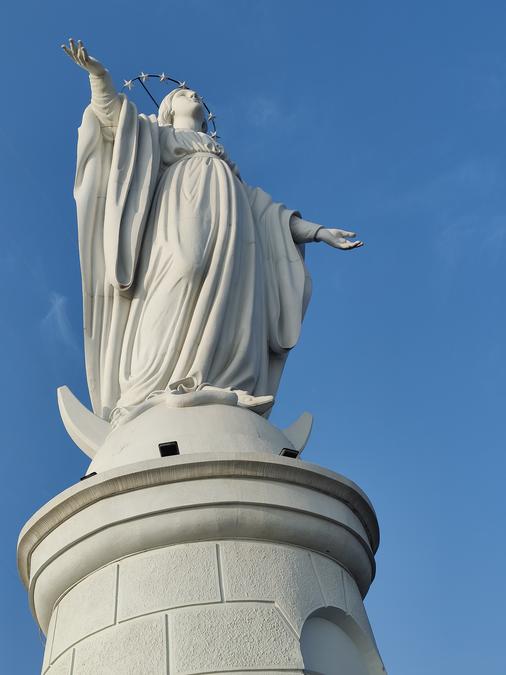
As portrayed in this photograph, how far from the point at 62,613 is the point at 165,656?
3.62 feet

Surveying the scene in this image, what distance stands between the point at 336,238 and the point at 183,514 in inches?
161

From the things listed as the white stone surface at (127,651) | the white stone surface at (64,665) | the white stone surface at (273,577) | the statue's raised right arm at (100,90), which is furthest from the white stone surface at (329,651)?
the statue's raised right arm at (100,90)

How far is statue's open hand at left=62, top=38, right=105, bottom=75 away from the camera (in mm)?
8617

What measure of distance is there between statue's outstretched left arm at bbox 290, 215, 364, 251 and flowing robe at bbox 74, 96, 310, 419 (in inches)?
4.7

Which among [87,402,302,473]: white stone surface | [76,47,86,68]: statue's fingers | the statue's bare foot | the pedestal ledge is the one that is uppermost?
[76,47,86,68]: statue's fingers

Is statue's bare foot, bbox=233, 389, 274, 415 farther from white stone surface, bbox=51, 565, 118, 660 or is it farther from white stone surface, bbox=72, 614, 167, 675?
white stone surface, bbox=72, 614, 167, 675

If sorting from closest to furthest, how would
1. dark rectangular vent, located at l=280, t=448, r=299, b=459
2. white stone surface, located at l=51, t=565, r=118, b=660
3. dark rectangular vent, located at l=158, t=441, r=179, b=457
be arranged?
white stone surface, located at l=51, t=565, r=118, b=660 → dark rectangular vent, located at l=158, t=441, r=179, b=457 → dark rectangular vent, located at l=280, t=448, r=299, b=459

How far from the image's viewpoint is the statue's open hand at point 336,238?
9.10 m

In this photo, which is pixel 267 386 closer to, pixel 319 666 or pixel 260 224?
pixel 260 224

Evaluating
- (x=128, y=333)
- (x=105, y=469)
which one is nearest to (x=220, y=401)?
(x=105, y=469)

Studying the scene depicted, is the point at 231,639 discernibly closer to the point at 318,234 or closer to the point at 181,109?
the point at 318,234

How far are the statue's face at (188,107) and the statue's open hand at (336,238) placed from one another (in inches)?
94.7

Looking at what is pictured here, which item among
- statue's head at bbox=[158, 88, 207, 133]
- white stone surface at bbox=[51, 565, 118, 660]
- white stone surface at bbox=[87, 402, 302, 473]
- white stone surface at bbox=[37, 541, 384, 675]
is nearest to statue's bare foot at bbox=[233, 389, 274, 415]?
white stone surface at bbox=[87, 402, 302, 473]

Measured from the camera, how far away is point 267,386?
339 inches
